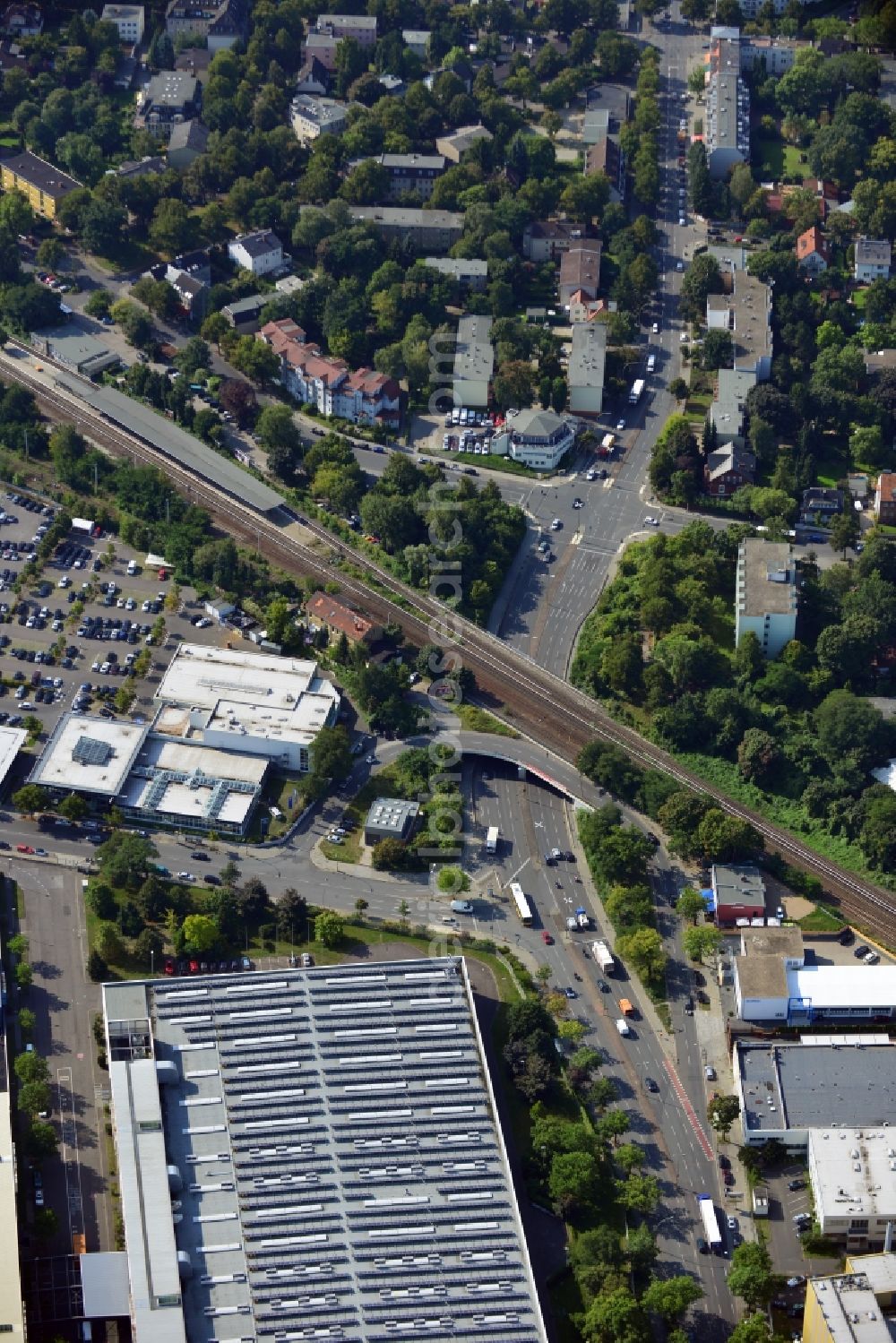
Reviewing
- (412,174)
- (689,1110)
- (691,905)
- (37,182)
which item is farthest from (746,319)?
(689,1110)

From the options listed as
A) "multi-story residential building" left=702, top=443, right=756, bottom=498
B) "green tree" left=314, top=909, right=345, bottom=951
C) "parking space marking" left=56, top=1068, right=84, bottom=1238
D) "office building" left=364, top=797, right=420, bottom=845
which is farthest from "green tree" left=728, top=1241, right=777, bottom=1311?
"multi-story residential building" left=702, top=443, right=756, bottom=498

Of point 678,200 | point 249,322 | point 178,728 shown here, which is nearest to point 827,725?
point 178,728

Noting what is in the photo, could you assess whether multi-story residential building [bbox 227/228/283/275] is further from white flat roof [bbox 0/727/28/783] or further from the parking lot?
white flat roof [bbox 0/727/28/783]

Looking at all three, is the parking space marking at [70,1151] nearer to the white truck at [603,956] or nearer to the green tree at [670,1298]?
the green tree at [670,1298]

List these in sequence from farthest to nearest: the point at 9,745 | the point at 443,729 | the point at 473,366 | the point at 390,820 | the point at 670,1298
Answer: the point at 473,366
the point at 443,729
the point at 9,745
the point at 390,820
the point at 670,1298

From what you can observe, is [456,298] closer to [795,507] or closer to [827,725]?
[795,507]

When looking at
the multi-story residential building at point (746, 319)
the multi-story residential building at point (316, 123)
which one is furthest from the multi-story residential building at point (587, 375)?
the multi-story residential building at point (316, 123)

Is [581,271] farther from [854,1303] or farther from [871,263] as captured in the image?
[854,1303]
